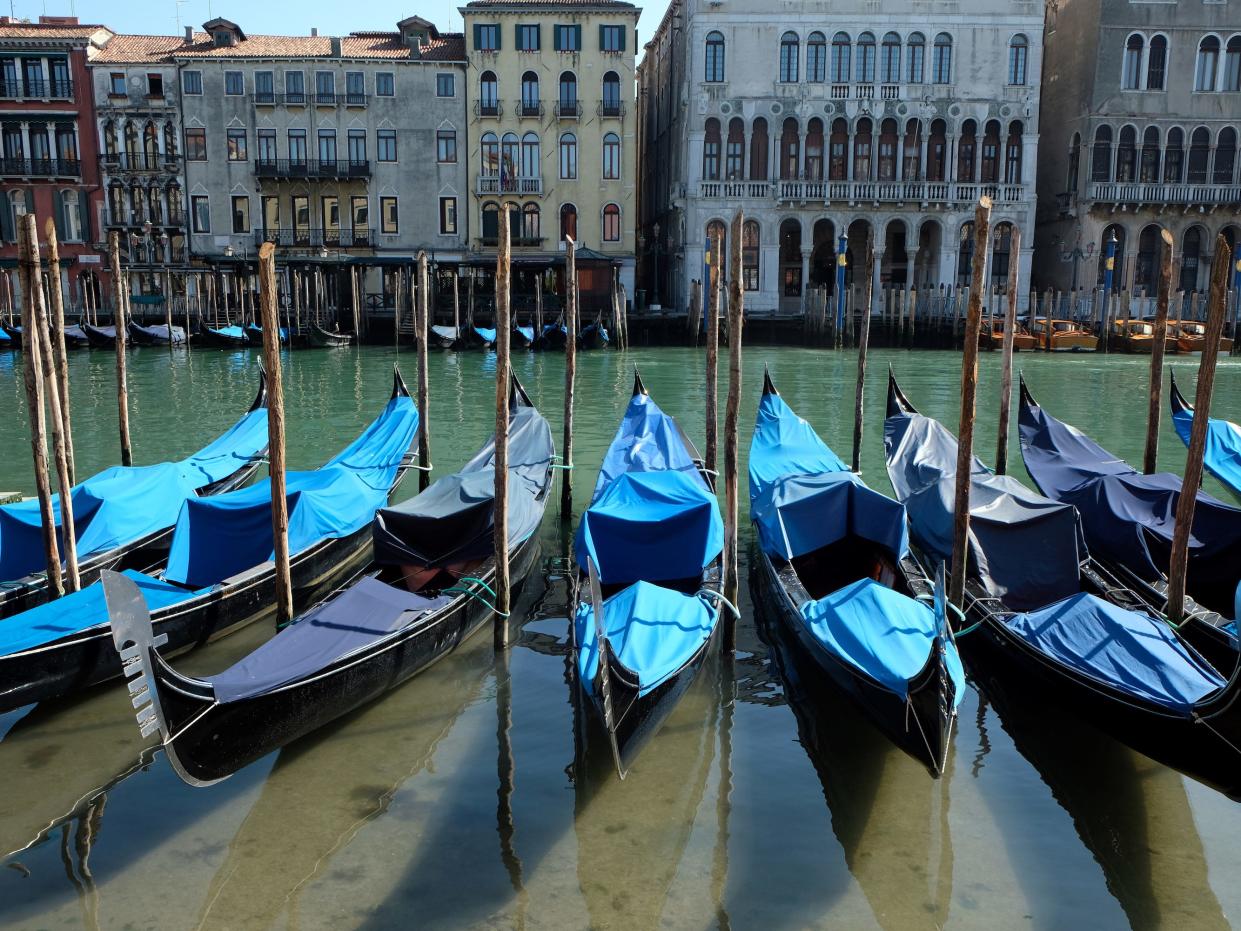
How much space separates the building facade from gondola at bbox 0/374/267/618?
23805mm

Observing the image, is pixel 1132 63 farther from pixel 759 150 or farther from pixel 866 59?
pixel 759 150

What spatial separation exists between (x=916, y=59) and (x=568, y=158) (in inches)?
348

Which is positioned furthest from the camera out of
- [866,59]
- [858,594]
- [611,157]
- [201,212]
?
[201,212]

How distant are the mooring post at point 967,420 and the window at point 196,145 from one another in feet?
84.5

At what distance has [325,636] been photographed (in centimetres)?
482

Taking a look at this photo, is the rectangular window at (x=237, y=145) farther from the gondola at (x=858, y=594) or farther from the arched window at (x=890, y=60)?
the gondola at (x=858, y=594)

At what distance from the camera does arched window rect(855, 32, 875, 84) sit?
2589 centimetres

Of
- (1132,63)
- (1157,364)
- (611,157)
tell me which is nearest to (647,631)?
(1157,364)

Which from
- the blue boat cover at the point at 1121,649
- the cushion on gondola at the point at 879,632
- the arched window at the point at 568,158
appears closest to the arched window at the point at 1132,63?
the arched window at the point at 568,158

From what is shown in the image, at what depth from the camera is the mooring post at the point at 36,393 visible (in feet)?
17.9

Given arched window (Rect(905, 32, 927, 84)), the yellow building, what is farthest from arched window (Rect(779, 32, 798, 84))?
the yellow building

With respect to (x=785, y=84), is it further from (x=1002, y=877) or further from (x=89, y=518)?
(x=1002, y=877)

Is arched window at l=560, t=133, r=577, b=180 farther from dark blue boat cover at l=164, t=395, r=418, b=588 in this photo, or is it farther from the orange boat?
dark blue boat cover at l=164, t=395, r=418, b=588

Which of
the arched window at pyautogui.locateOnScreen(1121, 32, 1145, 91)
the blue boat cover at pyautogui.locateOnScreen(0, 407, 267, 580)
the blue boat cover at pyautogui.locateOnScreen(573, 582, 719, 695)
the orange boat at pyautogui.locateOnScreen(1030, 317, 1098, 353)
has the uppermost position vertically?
the arched window at pyautogui.locateOnScreen(1121, 32, 1145, 91)
